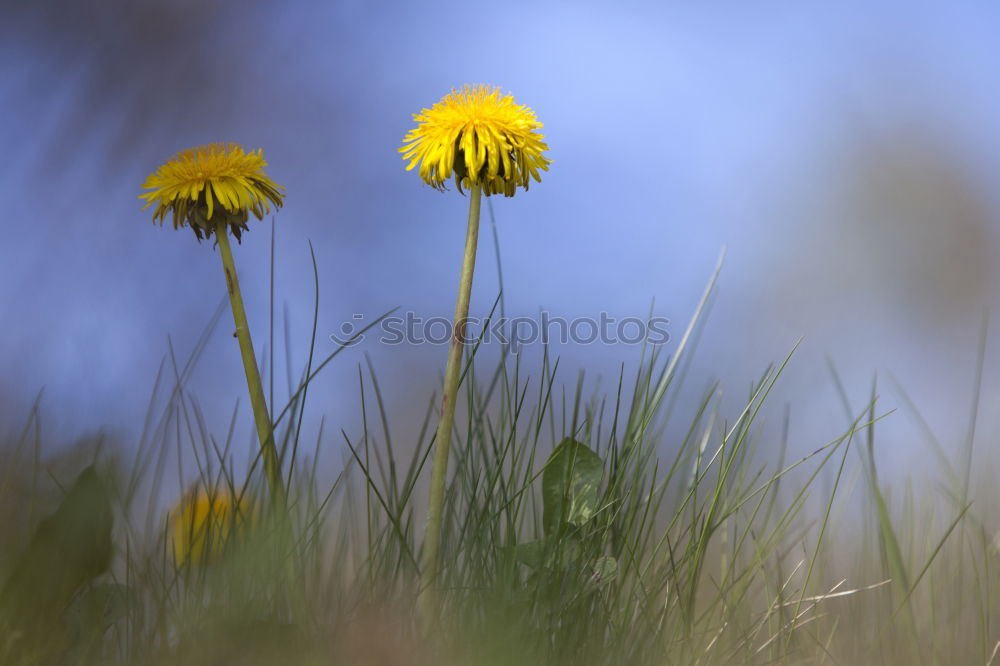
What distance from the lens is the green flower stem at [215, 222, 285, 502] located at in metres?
0.98

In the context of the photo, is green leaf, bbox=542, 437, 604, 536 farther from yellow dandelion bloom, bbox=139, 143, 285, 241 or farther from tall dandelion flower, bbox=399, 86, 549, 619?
yellow dandelion bloom, bbox=139, 143, 285, 241

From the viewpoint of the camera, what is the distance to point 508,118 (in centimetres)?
112

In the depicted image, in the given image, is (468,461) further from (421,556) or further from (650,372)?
(650,372)

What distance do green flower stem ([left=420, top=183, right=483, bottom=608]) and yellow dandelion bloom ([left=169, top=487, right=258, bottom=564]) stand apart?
205mm

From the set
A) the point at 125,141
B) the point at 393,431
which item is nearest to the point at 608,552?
the point at 125,141

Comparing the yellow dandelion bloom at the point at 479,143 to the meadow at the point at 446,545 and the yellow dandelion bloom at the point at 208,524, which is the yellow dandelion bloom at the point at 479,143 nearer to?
the meadow at the point at 446,545

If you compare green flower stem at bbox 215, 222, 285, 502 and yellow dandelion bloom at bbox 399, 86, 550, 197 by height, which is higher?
yellow dandelion bloom at bbox 399, 86, 550, 197

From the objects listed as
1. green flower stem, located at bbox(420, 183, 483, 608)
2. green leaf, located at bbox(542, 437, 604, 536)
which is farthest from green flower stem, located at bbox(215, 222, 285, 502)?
green leaf, located at bbox(542, 437, 604, 536)

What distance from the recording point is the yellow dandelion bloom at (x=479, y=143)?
1.08 metres

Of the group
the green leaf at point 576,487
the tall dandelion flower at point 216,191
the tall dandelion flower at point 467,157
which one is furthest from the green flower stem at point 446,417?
the tall dandelion flower at point 216,191

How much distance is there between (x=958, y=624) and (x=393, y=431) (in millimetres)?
2532

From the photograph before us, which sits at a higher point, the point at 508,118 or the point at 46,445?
the point at 508,118

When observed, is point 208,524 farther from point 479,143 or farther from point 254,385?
point 479,143

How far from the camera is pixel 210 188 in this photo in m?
1.13
